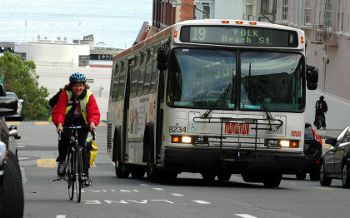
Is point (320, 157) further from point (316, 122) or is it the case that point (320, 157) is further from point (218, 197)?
point (316, 122)

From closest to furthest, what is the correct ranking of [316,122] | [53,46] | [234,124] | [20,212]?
[20,212]
[234,124]
[316,122]
[53,46]

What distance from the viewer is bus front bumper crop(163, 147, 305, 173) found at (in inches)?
968

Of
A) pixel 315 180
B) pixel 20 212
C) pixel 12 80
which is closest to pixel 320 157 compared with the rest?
pixel 315 180

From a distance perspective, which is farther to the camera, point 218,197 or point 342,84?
point 342,84

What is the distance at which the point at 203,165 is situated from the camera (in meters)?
24.8

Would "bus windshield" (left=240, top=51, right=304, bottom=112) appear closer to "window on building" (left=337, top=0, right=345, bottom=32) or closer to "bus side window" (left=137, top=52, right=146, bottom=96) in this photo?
"bus side window" (left=137, top=52, right=146, bottom=96)

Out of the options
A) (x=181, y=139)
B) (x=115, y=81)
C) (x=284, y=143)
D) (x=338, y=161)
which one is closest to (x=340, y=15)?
(x=115, y=81)

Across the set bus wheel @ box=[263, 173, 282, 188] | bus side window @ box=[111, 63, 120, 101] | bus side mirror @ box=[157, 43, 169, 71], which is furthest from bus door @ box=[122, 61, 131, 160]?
bus side mirror @ box=[157, 43, 169, 71]

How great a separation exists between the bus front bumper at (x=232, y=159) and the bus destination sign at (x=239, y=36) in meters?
1.98

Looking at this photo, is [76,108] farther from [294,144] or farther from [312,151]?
[312,151]

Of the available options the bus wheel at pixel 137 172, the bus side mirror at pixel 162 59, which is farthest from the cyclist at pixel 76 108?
the bus wheel at pixel 137 172

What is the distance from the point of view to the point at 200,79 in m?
24.6

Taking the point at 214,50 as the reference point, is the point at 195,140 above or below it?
below

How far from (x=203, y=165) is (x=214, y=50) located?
2.10m
